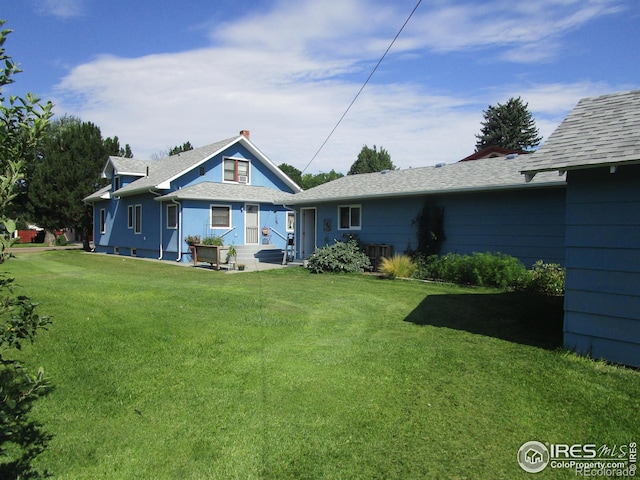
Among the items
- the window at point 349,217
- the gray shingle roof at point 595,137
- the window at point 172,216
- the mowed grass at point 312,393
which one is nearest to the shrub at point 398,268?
the window at point 349,217

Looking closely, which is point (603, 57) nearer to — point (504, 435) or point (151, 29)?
point (504, 435)

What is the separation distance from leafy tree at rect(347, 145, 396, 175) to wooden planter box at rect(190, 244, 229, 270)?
145 feet

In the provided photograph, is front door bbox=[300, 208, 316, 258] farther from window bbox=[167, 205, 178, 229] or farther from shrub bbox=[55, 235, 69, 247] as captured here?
shrub bbox=[55, 235, 69, 247]

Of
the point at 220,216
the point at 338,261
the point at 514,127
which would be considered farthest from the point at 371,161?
the point at 338,261

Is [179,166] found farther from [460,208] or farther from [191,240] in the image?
[460,208]

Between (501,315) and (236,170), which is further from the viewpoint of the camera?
(236,170)

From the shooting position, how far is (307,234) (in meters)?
19.5

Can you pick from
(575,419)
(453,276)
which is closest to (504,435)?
(575,419)

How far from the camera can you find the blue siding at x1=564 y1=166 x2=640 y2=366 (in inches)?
206

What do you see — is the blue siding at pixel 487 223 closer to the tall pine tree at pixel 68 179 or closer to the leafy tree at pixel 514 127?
the tall pine tree at pixel 68 179

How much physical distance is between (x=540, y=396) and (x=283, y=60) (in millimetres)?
13541

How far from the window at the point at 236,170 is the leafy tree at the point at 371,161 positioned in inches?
1456

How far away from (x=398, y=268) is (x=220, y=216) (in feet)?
37.0

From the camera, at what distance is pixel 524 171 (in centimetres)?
605
